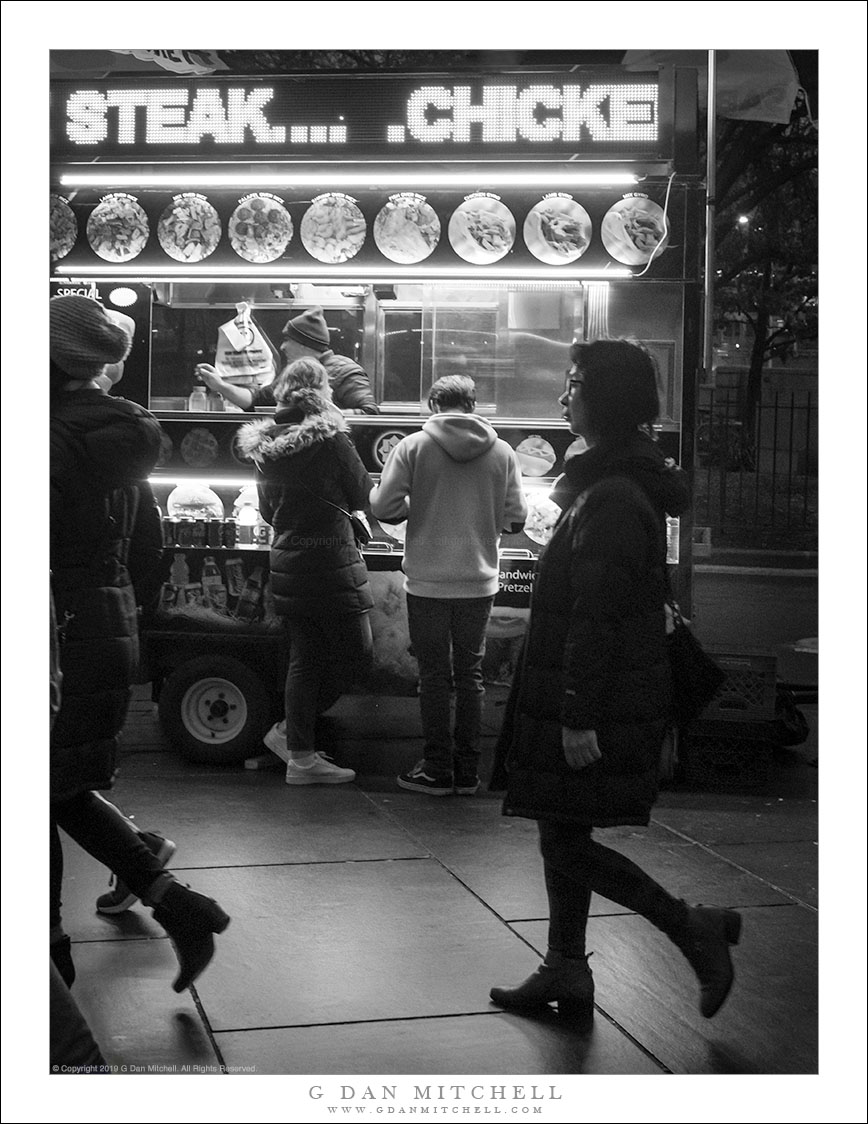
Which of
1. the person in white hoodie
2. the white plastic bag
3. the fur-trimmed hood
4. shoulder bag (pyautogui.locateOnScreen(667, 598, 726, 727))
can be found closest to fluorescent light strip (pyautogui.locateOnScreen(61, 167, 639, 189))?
the white plastic bag

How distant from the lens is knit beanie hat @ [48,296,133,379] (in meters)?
3.76

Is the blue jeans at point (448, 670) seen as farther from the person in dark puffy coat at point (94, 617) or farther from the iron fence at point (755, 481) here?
the iron fence at point (755, 481)

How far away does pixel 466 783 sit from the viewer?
6.22m

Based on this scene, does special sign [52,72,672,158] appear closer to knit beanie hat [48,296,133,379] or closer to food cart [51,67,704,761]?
food cart [51,67,704,761]

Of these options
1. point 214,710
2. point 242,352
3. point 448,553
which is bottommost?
point 214,710

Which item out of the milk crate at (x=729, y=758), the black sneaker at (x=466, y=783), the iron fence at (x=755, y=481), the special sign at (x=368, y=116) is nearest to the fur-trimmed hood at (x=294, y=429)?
the special sign at (x=368, y=116)

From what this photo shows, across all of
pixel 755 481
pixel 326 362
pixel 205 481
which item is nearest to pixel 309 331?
pixel 326 362

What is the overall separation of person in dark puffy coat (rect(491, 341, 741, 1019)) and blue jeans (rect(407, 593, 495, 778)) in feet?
7.76

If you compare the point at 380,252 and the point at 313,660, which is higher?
the point at 380,252

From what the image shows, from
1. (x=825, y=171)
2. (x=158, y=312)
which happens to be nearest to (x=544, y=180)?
(x=158, y=312)

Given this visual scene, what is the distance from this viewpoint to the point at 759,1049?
3.54 meters

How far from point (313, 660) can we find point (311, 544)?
566 millimetres

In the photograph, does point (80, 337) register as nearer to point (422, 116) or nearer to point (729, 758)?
point (422, 116)

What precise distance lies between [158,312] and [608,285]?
255cm
